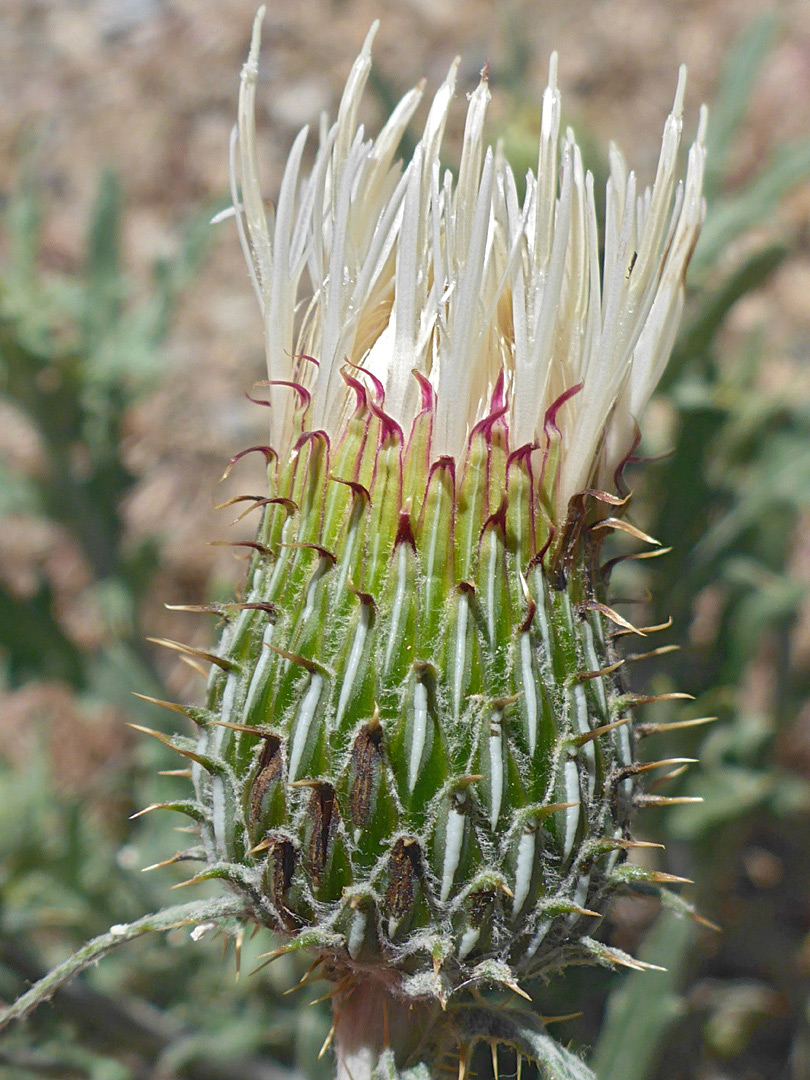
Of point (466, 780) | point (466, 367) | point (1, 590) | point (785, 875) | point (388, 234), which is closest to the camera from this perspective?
point (466, 780)

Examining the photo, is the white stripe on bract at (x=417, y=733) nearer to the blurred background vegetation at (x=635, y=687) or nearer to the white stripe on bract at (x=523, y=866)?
the white stripe on bract at (x=523, y=866)

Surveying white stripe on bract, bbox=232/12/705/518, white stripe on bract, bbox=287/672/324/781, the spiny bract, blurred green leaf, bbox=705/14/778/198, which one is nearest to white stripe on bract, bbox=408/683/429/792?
the spiny bract

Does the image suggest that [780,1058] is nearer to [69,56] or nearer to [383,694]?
[383,694]

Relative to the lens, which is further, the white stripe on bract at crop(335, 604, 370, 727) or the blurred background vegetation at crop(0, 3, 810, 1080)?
the blurred background vegetation at crop(0, 3, 810, 1080)

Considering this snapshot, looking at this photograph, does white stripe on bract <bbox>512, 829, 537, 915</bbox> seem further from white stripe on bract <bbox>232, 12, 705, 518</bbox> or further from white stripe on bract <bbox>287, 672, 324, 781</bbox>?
white stripe on bract <bbox>232, 12, 705, 518</bbox>

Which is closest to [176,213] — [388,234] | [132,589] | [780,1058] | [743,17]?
[132,589]

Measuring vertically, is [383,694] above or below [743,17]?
below

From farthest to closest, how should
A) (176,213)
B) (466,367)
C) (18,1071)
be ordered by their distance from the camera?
(176,213) < (18,1071) < (466,367)

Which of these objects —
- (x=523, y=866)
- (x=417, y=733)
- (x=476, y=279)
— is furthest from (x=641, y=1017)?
(x=476, y=279)

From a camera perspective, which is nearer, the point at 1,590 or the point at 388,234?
the point at 388,234
